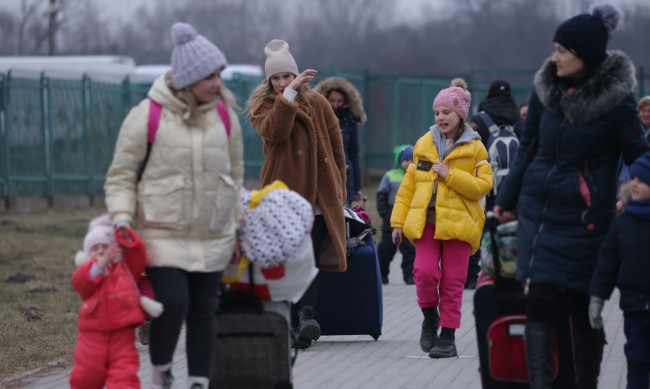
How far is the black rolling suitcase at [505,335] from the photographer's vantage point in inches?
230

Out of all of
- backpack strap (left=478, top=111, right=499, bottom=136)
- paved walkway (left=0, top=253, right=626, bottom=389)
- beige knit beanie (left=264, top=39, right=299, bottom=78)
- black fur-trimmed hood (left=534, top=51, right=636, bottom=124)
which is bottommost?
paved walkway (left=0, top=253, right=626, bottom=389)

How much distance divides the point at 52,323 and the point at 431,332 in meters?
3.19

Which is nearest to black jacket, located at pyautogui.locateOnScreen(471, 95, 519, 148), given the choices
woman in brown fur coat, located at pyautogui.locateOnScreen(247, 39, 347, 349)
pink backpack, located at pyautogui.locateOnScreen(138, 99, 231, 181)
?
woman in brown fur coat, located at pyautogui.locateOnScreen(247, 39, 347, 349)

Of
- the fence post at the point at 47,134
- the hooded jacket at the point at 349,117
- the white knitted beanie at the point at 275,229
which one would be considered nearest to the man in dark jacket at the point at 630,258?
the white knitted beanie at the point at 275,229

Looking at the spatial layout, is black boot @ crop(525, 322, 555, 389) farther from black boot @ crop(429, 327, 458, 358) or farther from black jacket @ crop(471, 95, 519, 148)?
black jacket @ crop(471, 95, 519, 148)

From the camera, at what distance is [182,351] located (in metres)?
8.41

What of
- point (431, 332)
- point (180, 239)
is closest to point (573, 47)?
point (180, 239)

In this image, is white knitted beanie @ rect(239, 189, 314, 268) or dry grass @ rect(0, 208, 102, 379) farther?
dry grass @ rect(0, 208, 102, 379)

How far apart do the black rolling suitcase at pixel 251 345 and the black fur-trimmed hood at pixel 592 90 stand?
4.93 ft

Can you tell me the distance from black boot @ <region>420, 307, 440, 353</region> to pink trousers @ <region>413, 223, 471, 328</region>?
0.04 m

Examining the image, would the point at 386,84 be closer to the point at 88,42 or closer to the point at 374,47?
the point at 374,47

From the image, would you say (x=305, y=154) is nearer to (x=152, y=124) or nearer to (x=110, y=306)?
(x=152, y=124)

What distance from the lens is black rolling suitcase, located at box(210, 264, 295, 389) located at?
600 cm

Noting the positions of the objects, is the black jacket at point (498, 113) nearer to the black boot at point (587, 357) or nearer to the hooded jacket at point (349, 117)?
the hooded jacket at point (349, 117)
